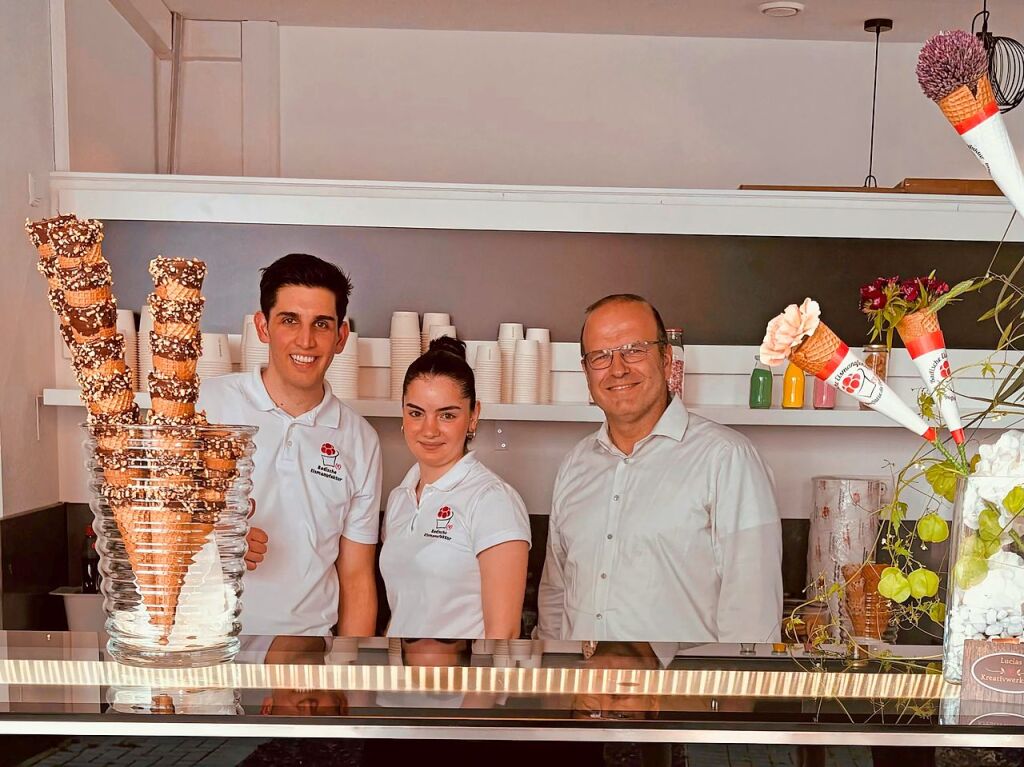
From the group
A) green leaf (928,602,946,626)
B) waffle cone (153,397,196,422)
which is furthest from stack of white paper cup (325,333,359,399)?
green leaf (928,602,946,626)

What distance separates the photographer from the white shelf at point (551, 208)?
125 inches

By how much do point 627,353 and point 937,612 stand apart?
4.09ft

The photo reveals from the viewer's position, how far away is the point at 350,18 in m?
3.44

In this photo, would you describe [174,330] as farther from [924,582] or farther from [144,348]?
[144,348]

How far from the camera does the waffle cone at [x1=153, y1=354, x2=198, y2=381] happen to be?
3.62 feet

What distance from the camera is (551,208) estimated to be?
3227mm

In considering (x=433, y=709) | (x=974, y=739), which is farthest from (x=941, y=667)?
(x=433, y=709)

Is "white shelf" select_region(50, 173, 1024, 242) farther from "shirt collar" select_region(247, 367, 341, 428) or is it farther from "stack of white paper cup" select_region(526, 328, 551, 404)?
"shirt collar" select_region(247, 367, 341, 428)

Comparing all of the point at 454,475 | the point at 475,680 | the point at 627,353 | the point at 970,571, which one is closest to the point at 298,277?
the point at 454,475

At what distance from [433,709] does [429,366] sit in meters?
1.40

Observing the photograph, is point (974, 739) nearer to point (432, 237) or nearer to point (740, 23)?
point (432, 237)

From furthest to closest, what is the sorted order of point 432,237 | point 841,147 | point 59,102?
1. point 841,147
2. point 432,237
3. point 59,102

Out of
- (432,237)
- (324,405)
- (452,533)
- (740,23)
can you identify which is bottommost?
(452,533)

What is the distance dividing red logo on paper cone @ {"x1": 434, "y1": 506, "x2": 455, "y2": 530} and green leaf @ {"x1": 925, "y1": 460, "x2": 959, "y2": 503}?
4.44 feet
